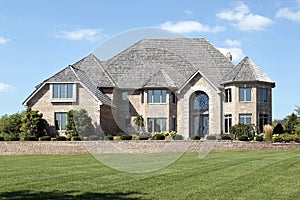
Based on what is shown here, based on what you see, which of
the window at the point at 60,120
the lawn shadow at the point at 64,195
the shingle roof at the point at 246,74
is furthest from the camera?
the window at the point at 60,120

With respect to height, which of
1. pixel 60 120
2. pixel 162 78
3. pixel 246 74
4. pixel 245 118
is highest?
pixel 246 74

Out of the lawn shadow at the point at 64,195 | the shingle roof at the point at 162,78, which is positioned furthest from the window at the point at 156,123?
the lawn shadow at the point at 64,195

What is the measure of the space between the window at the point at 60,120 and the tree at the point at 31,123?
5.86 feet

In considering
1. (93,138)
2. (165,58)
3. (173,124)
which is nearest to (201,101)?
(93,138)

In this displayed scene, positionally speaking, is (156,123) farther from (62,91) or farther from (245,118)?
(62,91)

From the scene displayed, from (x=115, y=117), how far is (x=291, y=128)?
36574 mm

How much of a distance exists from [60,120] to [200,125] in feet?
108

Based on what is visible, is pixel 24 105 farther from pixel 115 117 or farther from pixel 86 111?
pixel 115 117

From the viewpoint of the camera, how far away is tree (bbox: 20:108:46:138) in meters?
48.1

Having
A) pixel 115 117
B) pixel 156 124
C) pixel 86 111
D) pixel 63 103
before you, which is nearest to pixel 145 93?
pixel 156 124

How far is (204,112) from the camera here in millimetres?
15945

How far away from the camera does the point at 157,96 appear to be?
51.3 m

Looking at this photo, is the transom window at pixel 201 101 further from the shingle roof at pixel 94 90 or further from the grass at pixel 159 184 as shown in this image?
the shingle roof at pixel 94 90

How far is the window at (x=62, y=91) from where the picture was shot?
160ft
